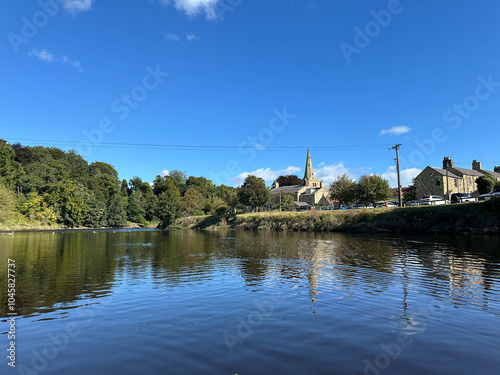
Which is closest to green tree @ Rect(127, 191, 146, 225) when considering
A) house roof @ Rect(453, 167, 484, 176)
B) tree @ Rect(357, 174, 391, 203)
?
tree @ Rect(357, 174, 391, 203)

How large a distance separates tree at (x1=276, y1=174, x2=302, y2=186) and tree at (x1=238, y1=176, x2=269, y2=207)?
5428cm

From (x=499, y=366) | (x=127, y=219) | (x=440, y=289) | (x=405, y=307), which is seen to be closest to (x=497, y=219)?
(x=440, y=289)

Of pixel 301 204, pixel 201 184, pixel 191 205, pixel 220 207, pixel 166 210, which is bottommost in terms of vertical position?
pixel 166 210

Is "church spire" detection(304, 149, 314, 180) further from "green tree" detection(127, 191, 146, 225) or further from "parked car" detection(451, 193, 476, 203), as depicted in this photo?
"parked car" detection(451, 193, 476, 203)

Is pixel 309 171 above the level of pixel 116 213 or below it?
above

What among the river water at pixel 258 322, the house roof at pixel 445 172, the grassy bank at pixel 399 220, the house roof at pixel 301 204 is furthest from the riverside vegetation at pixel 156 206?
the river water at pixel 258 322

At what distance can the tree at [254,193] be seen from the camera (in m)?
91.7

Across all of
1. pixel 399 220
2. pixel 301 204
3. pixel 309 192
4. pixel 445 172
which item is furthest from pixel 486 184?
pixel 309 192

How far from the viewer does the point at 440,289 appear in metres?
12.3

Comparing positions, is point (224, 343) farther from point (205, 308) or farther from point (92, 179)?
point (92, 179)

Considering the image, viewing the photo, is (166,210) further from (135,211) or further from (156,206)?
(135,211)

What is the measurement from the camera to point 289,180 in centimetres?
14725

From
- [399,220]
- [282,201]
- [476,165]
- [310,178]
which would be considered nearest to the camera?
[399,220]

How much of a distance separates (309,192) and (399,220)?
73423 millimetres
